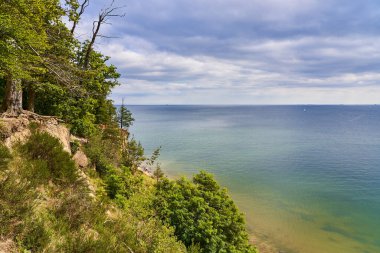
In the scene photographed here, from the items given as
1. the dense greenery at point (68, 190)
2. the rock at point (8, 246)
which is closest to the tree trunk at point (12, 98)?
the dense greenery at point (68, 190)

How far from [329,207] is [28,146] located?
35.3 m

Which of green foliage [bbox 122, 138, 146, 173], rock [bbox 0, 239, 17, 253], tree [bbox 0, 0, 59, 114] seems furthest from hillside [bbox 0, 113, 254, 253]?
green foliage [bbox 122, 138, 146, 173]

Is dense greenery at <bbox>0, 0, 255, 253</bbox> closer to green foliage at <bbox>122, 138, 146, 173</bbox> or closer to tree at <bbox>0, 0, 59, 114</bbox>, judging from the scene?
tree at <bbox>0, 0, 59, 114</bbox>

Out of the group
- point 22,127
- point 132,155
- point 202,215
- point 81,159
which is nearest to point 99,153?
point 81,159

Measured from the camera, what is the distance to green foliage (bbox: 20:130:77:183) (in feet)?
33.5

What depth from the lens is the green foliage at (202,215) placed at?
1520cm

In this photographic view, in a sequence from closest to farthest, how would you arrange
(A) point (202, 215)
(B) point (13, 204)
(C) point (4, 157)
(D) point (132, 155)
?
(B) point (13, 204) → (C) point (4, 157) → (A) point (202, 215) → (D) point (132, 155)

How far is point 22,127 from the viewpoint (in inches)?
485

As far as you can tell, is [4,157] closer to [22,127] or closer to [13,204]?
[13,204]

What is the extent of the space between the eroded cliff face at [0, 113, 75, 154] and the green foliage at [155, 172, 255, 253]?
7995 mm

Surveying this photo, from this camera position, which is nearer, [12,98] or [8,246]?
[8,246]

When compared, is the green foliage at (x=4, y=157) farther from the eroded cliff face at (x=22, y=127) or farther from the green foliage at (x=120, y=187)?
the green foliage at (x=120, y=187)

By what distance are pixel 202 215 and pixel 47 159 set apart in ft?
32.1

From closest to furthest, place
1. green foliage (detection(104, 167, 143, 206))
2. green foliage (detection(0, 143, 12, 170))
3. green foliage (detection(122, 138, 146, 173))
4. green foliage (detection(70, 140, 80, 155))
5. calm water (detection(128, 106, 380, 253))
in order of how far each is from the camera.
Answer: green foliage (detection(0, 143, 12, 170)), green foliage (detection(104, 167, 143, 206)), green foliage (detection(70, 140, 80, 155)), calm water (detection(128, 106, 380, 253)), green foliage (detection(122, 138, 146, 173))
